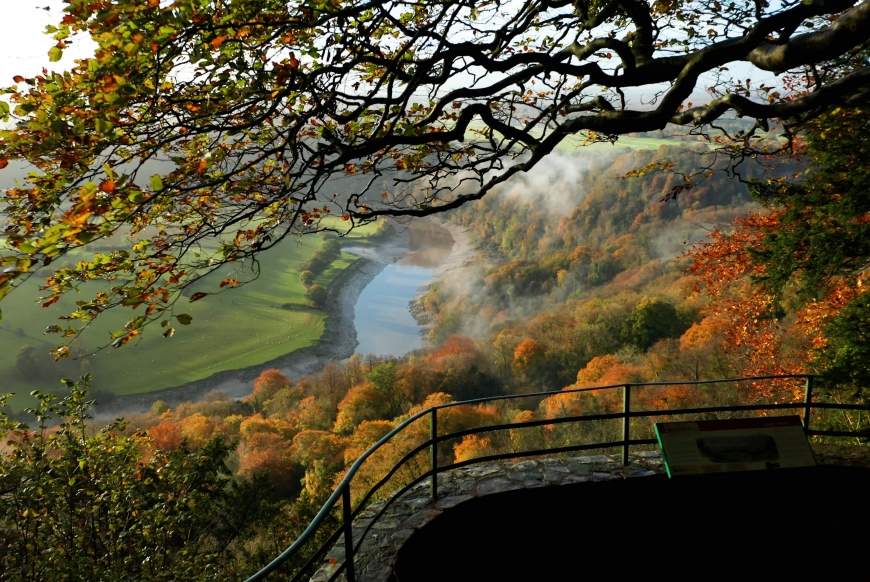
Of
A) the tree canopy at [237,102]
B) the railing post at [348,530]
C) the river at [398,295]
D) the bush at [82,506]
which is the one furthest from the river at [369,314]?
the railing post at [348,530]

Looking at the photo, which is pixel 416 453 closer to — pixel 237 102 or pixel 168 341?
pixel 237 102

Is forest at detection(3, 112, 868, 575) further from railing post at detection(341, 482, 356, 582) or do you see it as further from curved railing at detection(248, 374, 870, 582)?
railing post at detection(341, 482, 356, 582)

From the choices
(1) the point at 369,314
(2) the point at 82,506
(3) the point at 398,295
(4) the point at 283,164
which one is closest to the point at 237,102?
(4) the point at 283,164

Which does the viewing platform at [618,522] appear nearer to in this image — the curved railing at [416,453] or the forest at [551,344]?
the curved railing at [416,453]

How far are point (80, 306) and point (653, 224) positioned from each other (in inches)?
2988

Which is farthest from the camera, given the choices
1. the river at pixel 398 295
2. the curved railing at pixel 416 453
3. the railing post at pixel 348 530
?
the river at pixel 398 295

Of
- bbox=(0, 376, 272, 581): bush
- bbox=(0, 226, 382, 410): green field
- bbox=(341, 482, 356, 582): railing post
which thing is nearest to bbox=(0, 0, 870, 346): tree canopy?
bbox=(341, 482, 356, 582): railing post

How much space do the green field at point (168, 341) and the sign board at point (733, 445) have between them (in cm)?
7117

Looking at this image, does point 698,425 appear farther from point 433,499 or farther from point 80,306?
point 80,306

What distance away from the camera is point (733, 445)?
14.7ft

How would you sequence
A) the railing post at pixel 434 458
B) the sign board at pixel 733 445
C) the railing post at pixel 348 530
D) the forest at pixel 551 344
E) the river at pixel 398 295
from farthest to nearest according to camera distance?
the river at pixel 398 295
the forest at pixel 551 344
the sign board at pixel 733 445
the railing post at pixel 434 458
the railing post at pixel 348 530

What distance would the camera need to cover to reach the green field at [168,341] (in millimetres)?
67562

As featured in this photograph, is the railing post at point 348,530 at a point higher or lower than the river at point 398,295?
higher

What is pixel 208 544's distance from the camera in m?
17.2
